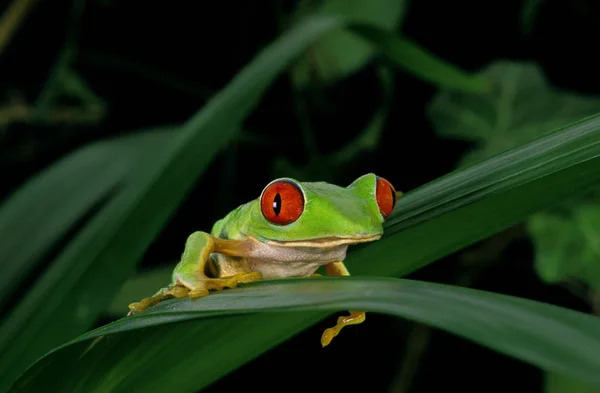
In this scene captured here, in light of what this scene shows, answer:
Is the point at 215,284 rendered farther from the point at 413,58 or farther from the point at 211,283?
the point at 413,58

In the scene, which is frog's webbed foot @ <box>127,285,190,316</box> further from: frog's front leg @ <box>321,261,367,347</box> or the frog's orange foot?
frog's front leg @ <box>321,261,367,347</box>

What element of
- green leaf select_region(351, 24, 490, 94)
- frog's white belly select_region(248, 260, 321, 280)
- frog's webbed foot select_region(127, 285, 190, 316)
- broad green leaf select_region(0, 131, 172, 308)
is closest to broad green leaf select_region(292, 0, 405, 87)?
green leaf select_region(351, 24, 490, 94)

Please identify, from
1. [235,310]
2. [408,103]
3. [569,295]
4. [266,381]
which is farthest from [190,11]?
[235,310]

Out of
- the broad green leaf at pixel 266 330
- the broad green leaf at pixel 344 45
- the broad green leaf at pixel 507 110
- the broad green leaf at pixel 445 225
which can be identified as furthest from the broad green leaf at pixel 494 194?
the broad green leaf at pixel 344 45

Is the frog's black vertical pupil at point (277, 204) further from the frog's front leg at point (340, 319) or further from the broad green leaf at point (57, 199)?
the broad green leaf at point (57, 199)

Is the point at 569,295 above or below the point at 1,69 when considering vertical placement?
below

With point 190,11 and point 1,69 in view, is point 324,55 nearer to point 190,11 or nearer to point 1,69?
point 190,11

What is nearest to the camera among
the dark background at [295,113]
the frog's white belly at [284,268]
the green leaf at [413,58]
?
the frog's white belly at [284,268]
